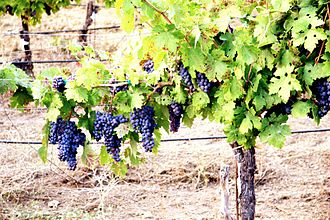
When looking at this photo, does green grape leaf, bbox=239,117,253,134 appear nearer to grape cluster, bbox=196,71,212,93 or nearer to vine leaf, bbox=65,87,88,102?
grape cluster, bbox=196,71,212,93

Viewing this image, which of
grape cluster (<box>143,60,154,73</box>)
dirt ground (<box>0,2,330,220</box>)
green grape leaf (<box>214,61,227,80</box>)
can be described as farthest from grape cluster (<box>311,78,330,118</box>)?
dirt ground (<box>0,2,330,220</box>)

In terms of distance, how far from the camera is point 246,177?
13.7 feet

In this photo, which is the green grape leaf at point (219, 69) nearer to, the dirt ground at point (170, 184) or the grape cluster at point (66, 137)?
the grape cluster at point (66, 137)

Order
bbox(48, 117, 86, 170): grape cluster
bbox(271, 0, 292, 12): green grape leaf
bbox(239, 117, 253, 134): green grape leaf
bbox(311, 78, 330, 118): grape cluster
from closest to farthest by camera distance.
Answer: bbox(271, 0, 292, 12): green grape leaf < bbox(311, 78, 330, 118): grape cluster < bbox(239, 117, 253, 134): green grape leaf < bbox(48, 117, 86, 170): grape cluster

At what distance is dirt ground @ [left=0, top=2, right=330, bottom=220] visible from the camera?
224 inches

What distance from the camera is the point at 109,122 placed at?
145 inches

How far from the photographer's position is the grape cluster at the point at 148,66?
11.8 ft

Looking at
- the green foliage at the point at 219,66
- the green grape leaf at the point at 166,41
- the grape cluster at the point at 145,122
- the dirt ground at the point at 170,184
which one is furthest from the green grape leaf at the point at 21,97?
the dirt ground at the point at 170,184

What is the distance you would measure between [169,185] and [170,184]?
0.06ft

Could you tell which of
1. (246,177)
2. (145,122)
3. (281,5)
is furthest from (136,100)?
(246,177)

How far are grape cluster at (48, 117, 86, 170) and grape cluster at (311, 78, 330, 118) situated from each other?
1333mm

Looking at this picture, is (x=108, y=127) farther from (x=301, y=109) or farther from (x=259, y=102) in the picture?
(x=301, y=109)

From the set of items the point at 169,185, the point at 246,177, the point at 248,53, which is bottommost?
the point at 169,185

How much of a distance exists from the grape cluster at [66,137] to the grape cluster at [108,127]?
113mm
